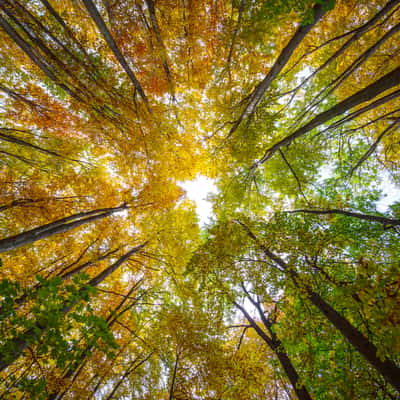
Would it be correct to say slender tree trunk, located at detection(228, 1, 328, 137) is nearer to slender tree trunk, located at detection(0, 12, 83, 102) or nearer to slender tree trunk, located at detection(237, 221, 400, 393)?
slender tree trunk, located at detection(237, 221, 400, 393)

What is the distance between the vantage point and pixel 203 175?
6086mm

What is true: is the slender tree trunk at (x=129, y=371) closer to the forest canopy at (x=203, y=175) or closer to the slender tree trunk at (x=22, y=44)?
the forest canopy at (x=203, y=175)

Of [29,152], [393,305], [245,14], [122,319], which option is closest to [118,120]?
[245,14]

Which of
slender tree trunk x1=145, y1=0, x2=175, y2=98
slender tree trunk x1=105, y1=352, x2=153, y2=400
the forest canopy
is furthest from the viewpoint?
slender tree trunk x1=105, y1=352, x2=153, y2=400

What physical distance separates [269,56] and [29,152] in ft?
23.9

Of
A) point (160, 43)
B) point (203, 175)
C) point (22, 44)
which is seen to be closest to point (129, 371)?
point (203, 175)

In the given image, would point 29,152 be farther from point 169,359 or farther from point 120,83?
point 169,359

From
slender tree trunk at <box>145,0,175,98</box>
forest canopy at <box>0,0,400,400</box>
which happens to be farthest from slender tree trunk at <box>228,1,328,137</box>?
slender tree trunk at <box>145,0,175,98</box>

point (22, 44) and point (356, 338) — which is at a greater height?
point (22, 44)

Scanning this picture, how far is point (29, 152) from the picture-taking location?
5.22 meters

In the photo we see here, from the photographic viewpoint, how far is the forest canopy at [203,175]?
2.76 m

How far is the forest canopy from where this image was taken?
2.76m

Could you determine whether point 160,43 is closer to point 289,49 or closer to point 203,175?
point 289,49

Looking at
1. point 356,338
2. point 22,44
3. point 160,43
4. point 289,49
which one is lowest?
point 356,338
